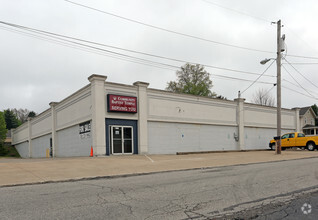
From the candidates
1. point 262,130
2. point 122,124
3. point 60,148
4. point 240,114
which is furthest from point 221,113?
point 60,148

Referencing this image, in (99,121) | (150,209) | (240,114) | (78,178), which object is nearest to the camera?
(150,209)

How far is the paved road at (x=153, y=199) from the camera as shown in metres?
5.10

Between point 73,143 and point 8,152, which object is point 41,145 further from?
point 8,152

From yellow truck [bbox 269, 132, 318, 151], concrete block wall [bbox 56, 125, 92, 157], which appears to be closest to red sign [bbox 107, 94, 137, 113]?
concrete block wall [bbox 56, 125, 92, 157]

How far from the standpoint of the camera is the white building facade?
19672mm

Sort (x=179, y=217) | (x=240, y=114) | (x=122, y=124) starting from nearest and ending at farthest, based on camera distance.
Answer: (x=179, y=217), (x=122, y=124), (x=240, y=114)

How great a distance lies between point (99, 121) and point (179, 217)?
49.0 feet

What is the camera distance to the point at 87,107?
20.8 m

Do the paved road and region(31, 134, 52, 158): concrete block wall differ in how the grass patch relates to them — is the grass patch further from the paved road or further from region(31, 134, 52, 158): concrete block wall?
the paved road

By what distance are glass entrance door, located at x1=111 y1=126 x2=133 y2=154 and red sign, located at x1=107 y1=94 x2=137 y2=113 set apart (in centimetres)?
135

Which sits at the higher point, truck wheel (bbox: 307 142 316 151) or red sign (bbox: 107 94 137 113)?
red sign (bbox: 107 94 137 113)

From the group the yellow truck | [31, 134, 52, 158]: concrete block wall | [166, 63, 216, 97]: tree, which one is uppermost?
[166, 63, 216, 97]: tree

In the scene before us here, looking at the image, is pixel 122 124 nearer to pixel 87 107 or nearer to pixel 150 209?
pixel 87 107

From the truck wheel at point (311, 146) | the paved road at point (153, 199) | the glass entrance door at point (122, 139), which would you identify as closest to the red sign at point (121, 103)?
the glass entrance door at point (122, 139)
